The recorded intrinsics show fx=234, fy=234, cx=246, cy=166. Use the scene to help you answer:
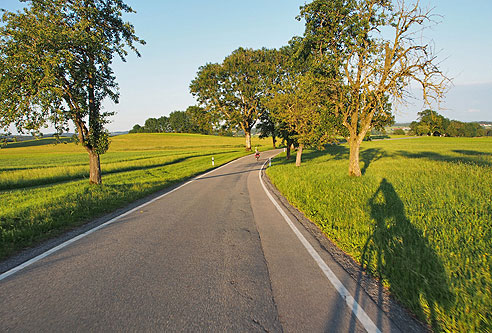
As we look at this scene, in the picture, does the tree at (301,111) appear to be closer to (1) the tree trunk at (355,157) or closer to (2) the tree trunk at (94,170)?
(1) the tree trunk at (355,157)

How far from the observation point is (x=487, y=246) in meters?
4.11

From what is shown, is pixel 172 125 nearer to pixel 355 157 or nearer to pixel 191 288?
pixel 355 157

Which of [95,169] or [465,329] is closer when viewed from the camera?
[465,329]

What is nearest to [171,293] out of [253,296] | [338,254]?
[253,296]

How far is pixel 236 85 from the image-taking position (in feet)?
133

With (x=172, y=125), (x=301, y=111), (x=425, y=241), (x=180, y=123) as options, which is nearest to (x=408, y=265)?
(x=425, y=241)

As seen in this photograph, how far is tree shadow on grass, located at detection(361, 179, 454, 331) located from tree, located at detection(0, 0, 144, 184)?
1146 cm

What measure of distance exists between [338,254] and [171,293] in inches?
119

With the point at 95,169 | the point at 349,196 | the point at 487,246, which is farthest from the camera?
the point at 95,169

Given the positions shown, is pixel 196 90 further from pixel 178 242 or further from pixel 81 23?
pixel 178 242

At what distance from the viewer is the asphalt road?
2.62 m

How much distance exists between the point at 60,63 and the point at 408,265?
12280 mm

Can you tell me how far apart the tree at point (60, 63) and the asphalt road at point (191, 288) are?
7.38 meters

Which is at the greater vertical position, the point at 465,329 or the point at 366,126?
the point at 366,126
